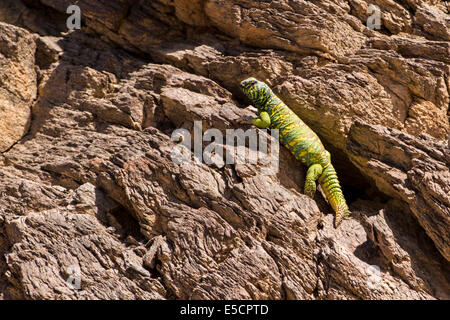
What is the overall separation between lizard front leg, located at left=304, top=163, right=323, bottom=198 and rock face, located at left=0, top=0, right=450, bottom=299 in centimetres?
40

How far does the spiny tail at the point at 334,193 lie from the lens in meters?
12.8

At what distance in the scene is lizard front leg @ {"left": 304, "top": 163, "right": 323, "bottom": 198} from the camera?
43.3 ft

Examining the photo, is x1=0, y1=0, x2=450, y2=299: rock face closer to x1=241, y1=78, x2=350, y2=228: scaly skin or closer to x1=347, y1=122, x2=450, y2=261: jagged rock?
x1=347, y1=122, x2=450, y2=261: jagged rock

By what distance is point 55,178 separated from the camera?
13.7 meters

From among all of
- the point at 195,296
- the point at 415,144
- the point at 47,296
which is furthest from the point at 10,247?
the point at 415,144

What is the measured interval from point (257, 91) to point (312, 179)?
341cm

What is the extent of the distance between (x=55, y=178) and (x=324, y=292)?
907 centimetres

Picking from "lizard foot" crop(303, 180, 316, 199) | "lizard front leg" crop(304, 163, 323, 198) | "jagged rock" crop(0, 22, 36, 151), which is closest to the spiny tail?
"lizard front leg" crop(304, 163, 323, 198)

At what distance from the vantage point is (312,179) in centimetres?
1320

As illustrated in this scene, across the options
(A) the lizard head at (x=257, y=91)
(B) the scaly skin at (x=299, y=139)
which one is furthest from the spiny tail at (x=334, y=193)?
(A) the lizard head at (x=257, y=91)

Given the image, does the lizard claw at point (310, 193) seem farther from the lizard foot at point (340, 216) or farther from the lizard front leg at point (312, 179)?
the lizard foot at point (340, 216)

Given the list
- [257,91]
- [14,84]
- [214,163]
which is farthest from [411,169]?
[14,84]

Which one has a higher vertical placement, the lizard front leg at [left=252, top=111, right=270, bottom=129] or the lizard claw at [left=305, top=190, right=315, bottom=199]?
the lizard front leg at [left=252, top=111, right=270, bottom=129]

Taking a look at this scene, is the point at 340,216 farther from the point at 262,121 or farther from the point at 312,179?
the point at 262,121
